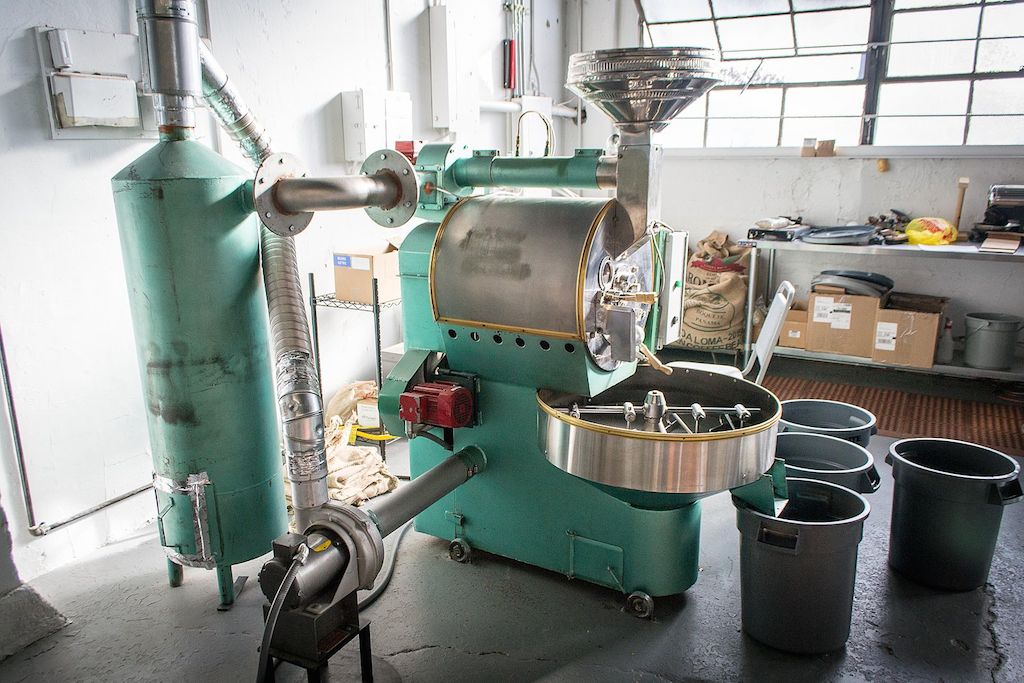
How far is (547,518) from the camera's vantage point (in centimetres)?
232

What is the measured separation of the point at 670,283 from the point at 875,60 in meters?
3.44

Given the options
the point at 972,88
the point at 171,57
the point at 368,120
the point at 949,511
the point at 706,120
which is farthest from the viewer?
the point at 706,120

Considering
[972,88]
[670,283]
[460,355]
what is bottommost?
[460,355]

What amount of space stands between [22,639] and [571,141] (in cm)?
453

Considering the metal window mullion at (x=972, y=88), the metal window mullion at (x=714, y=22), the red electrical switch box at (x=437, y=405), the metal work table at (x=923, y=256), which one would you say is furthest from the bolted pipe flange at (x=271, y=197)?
the metal window mullion at (x=972, y=88)

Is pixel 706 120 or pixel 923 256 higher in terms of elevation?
pixel 706 120

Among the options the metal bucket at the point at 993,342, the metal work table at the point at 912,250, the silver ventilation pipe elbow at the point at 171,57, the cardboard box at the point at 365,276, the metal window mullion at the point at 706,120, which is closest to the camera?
the silver ventilation pipe elbow at the point at 171,57

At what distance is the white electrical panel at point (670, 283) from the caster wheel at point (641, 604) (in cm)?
75

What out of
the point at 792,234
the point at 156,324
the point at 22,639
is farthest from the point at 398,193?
the point at 792,234

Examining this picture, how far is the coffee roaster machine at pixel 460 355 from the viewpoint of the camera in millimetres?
1787

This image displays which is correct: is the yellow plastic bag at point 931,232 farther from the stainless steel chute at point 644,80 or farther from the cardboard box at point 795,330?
the stainless steel chute at point 644,80

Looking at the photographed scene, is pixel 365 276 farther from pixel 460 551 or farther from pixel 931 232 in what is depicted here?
pixel 931 232

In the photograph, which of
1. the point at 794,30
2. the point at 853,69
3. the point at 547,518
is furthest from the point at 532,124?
the point at 547,518

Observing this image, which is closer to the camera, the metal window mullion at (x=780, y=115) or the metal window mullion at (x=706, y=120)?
the metal window mullion at (x=780, y=115)
